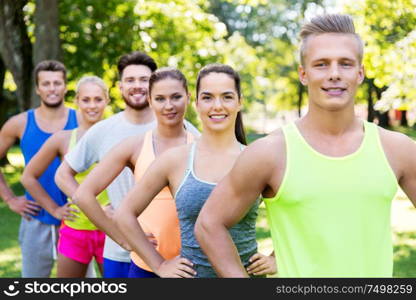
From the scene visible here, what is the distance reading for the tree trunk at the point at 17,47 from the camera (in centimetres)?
1225

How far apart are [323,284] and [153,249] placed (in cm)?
120

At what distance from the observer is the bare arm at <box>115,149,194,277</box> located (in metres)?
3.30

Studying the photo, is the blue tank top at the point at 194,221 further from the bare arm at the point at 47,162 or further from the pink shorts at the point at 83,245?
the bare arm at the point at 47,162

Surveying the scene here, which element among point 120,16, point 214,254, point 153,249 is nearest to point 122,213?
point 153,249

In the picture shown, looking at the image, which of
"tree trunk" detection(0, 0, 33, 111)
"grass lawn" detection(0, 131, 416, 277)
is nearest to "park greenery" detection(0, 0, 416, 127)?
"tree trunk" detection(0, 0, 33, 111)

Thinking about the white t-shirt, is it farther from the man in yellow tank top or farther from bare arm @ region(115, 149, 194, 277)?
the man in yellow tank top

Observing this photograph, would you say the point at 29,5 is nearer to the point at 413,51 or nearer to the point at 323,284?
the point at 413,51

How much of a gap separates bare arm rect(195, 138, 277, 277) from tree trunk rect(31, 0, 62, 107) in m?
10.1

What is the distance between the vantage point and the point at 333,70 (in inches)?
94.9

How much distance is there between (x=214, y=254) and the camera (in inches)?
103

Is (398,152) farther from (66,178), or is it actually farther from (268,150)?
(66,178)

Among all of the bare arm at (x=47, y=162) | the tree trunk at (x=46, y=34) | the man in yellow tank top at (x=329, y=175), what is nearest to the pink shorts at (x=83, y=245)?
the bare arm at (x=47, y=162)

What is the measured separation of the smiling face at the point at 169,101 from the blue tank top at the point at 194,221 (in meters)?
0.62

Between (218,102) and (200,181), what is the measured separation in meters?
0.41
